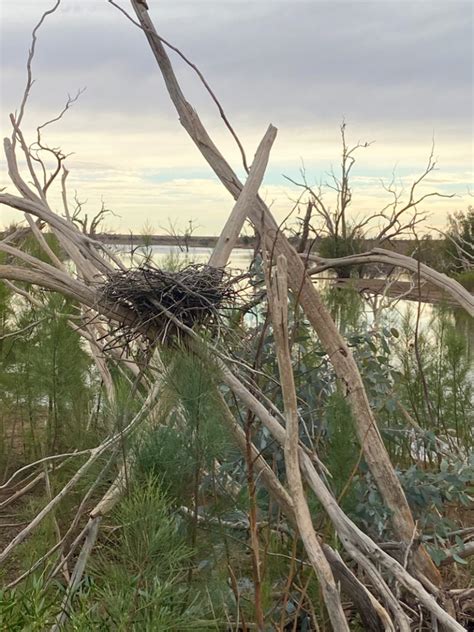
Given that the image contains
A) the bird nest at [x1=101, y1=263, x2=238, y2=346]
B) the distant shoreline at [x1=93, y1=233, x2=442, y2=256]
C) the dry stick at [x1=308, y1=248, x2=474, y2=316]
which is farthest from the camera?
the distant shoreline at [x1=93, y1=233, x2=442, y2=256]

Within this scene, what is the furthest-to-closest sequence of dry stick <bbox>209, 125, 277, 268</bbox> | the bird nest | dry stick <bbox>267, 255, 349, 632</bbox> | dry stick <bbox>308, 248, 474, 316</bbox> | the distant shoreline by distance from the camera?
the distant shoreline, dry stick <bbox>308, 248, 474, 316</bbox>, dry stick <bbox>209, 125, 277, 268</bbox>, the bird nest, dry stick <bbox>267, 255, 349, 632</bbox>

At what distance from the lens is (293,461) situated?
1229 mm

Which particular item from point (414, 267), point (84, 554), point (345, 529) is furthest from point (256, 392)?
point (414, 267)

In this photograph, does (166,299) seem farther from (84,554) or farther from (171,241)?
(171,241)

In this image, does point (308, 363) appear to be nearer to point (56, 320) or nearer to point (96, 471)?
point (96, 471)

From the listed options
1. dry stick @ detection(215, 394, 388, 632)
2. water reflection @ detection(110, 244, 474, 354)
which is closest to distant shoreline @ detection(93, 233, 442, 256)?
water reflection @ detection(110, 244, 474, 354)

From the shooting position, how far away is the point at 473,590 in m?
1.85

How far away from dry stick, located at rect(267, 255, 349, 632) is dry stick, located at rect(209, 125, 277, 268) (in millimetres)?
518

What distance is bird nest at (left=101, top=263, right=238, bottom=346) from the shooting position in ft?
4.74

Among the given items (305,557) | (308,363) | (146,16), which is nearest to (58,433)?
(308,363)

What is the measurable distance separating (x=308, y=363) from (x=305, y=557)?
1.90 ft

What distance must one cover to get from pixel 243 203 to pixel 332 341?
1.22ft

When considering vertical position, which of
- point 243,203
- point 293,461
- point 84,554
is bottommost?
point 84,554

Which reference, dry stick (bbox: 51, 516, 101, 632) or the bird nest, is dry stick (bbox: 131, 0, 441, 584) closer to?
the bird nest
